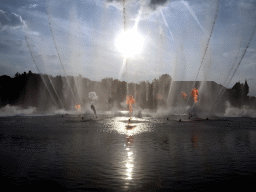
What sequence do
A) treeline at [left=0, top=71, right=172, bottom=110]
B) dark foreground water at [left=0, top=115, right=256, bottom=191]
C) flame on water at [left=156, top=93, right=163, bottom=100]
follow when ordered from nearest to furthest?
1. dark foreground water at [left=0, top=115, right=256, bottom=191]
2. treeline at [left=0, top=71, right=172, bottom=110]
3. flame on water at [left=156, top=93, right=163, bottom=100]

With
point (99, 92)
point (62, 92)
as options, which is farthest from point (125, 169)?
point (99, 92)

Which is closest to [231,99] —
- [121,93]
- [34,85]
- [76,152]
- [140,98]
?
[140,98]

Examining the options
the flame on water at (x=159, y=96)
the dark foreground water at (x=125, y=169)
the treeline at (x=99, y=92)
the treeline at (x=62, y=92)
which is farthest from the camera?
the flame on water at (x=159, y=96)

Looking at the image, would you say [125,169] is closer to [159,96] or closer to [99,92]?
[159,96]

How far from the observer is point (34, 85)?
126875 mm

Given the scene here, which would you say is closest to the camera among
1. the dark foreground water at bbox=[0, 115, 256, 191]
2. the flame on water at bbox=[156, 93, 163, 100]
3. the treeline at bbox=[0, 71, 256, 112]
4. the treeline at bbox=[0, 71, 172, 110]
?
the dark foreground water at bbox=[0, 115, 256, 191]

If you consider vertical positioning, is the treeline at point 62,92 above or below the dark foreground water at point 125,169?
above

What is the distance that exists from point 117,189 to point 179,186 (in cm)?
267

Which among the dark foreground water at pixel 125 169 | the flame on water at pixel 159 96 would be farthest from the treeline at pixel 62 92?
the dark foreground water at pixel 125 169

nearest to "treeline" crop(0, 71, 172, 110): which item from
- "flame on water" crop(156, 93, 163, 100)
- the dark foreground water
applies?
"flame on water" crop(156, 93, 163, 100)

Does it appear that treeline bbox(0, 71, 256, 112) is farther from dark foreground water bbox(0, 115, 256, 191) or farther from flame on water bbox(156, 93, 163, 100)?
dark foreground water bbox(0, 115, 256, 191)

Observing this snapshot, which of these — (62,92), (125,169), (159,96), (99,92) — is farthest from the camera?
(99,92)

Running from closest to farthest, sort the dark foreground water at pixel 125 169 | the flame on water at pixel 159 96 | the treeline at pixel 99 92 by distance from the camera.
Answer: the dark foreground water at pixel 125 169 → the treeline at pixel 99 92 → the flame on water at pixel 159 96

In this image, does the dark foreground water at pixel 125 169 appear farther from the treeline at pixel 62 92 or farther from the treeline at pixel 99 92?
the treeline at pixel 99 92
